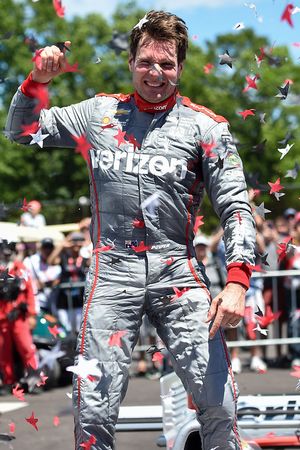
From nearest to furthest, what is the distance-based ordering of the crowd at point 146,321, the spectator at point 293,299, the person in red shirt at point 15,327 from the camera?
the person in red shirt at point 15,327
the crowd at point 146,321
the spectator at point 293,299

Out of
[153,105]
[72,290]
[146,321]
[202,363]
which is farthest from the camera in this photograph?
[72,290]

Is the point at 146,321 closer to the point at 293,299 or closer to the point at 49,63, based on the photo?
the point at 293,299

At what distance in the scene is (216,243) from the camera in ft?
42.8

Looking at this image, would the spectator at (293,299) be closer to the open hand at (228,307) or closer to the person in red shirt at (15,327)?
the person in red shirt at (15,327)

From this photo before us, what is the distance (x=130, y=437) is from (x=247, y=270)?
3.07 metres

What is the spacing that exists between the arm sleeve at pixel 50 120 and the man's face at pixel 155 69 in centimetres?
28

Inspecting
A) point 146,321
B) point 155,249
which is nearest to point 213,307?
point 155,249

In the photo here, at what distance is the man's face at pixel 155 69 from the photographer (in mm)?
4152

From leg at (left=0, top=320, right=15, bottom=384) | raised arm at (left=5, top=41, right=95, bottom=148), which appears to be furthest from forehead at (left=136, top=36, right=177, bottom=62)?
leg at (left=0, top=320, right=15, bottom=384)

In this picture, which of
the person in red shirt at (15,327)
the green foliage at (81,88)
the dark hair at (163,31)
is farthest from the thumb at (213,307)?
the green foliage at (81,88)

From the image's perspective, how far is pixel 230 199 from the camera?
13.4 ft

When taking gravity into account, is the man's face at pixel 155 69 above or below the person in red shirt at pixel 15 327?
above

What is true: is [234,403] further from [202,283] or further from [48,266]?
[48,266]

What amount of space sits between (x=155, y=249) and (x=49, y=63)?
34.9 inches
